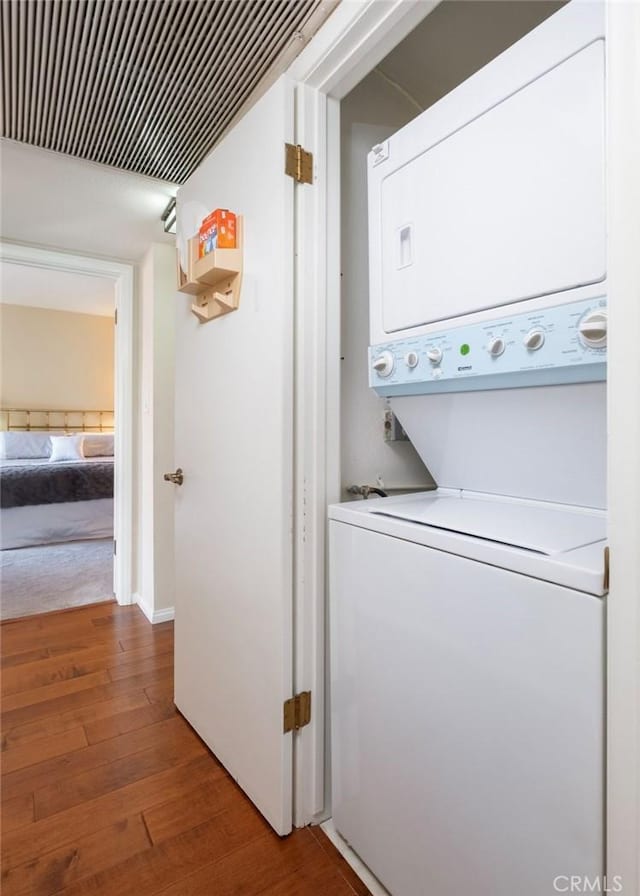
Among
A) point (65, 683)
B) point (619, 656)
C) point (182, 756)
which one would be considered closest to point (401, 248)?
point (619, 656)

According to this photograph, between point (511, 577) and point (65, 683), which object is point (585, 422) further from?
point (65, 683)

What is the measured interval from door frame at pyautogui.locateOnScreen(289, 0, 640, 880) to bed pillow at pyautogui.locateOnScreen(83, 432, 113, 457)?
4.77m

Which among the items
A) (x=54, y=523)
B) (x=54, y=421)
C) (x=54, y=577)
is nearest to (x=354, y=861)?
(x=54, y=577)

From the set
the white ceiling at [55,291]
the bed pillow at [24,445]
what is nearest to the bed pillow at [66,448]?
the bed pillow at [24,445]

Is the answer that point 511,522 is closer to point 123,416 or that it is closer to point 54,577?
point 123,416

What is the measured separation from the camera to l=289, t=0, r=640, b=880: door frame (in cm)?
65

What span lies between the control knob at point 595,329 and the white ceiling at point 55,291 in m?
3.97

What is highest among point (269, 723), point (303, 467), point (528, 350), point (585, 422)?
point (528, 350)

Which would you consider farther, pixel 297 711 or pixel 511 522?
pixel 297 711

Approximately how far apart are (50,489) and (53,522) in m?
0.32

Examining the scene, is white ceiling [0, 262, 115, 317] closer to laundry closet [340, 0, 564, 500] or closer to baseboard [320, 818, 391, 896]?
laundry closet [340, 0, 564, 500]

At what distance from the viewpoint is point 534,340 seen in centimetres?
89

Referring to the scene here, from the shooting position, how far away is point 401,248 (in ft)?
3.88

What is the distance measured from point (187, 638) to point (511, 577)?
56.4 inches
